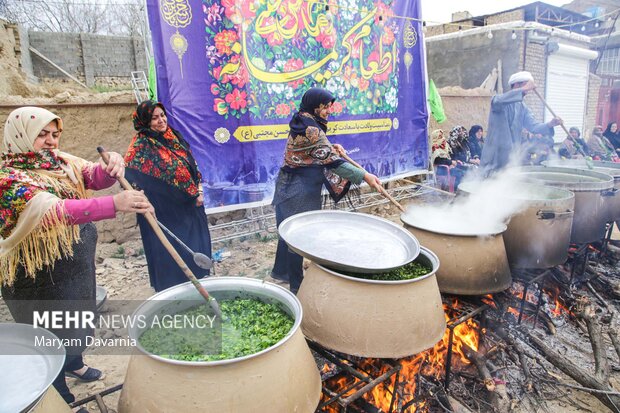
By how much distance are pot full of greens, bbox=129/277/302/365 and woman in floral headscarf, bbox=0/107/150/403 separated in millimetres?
479

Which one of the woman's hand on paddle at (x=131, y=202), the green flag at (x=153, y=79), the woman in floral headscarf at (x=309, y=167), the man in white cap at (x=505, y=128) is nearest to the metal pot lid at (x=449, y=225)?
the woman in floral headscarf at (x=309, y=167)

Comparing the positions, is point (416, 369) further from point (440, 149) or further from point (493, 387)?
point (440, 149)

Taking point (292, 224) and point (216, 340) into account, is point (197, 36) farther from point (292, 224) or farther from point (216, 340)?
point (216, 340)

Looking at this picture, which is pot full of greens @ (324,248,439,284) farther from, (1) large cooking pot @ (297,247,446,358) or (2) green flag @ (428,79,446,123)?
(2) green flag @ (428,79,446,123)

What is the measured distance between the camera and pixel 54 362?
122cm

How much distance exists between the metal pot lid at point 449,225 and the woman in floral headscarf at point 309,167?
0.41m

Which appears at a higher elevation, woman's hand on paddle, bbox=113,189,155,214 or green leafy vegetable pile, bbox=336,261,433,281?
woman's hand on paddle, bbox=113,189,155,214

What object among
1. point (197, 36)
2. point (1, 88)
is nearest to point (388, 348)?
point (197, 36)

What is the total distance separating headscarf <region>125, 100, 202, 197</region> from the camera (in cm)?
301

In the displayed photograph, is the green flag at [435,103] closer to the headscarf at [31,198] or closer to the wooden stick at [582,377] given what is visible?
the wooden stick at [582,377]

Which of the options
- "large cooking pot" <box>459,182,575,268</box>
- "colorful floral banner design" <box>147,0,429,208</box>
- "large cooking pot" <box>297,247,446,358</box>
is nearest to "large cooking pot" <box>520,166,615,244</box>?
"large cooking pot" <box>459,182,575,268</box>

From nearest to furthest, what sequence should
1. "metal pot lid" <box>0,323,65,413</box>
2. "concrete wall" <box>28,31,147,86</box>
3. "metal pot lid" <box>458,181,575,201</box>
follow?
"metal pot lid" <box>0,323,65,413</box>, "metal pot lid" <box>458,181,575,201</box>, "concrete wall" <box>28,31,147,86</box>

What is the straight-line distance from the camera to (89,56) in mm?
13086

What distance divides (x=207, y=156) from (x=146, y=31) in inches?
60.3
